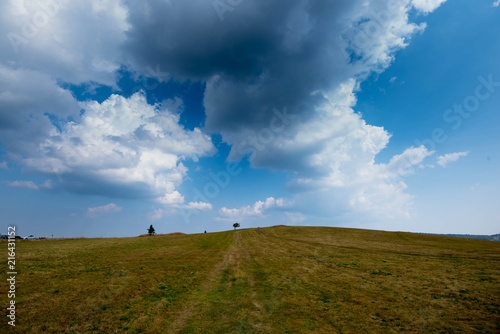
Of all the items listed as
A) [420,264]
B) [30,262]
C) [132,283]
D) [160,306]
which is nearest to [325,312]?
[160,306]

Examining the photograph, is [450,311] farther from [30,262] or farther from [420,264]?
[30,262]

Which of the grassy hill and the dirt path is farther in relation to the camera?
the dirt path

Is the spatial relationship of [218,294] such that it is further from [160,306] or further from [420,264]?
[420,264]

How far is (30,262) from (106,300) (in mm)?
20402

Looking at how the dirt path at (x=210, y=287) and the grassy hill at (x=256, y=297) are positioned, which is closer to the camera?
the grassy hill at (x=256, y=297)

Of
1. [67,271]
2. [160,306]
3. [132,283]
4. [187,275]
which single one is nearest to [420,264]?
[187,275]

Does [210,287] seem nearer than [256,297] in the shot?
No

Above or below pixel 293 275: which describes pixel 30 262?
above

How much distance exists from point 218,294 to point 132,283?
29.5 feet

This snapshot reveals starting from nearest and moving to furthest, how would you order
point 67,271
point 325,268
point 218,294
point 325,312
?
Answer: point 325,312, point 218,294, point 67,271, point 325,268

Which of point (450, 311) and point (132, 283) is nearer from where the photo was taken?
point (450, 311)

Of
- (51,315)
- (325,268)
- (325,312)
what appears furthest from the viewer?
(325,268)

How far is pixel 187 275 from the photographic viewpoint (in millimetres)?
23953

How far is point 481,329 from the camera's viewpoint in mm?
12031
